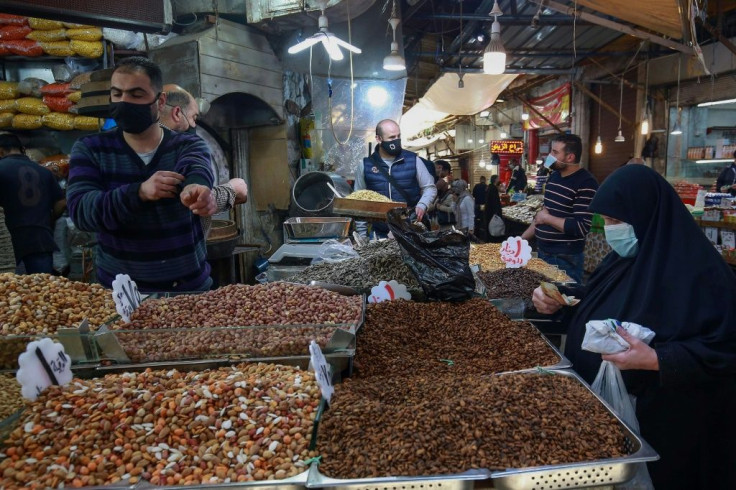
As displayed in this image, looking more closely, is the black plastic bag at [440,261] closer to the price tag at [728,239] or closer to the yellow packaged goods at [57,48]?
the yellow packaged goods at [57,48]

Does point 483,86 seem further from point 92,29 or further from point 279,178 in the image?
point 92,29

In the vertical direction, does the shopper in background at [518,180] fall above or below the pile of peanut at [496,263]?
above

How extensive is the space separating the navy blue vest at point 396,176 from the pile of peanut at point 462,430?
11.5 ft

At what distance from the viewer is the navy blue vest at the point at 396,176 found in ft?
16.1

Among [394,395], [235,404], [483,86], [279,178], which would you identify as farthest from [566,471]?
[483,86]

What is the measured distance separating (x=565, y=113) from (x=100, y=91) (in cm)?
1208

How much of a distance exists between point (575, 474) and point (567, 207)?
11.8 ft

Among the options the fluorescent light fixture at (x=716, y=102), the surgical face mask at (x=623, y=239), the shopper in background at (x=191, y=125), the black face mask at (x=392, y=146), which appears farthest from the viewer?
the fluorescent light fixture at (x=716, y=102)

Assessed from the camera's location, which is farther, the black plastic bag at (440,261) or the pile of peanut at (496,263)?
the pile of peanut at (496,263)

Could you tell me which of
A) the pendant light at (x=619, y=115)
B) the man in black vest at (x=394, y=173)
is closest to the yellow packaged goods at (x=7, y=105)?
the man in black vest at (x=394, y=173)

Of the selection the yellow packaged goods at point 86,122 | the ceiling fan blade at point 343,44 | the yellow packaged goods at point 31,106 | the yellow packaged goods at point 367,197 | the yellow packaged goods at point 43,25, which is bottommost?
the yellow packaged goods at point 367,197

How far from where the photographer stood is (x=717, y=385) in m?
1.78

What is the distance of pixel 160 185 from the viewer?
6.55 ft

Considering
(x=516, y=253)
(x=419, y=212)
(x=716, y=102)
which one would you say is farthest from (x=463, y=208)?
(x=516, y=253)
